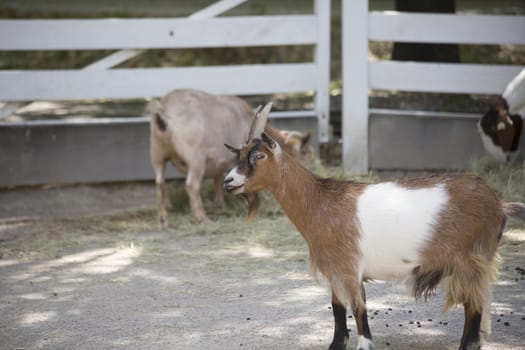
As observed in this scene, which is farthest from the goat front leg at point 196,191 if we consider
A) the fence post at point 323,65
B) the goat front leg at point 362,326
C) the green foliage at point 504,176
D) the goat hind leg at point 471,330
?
the goat hind leg at point 471,330

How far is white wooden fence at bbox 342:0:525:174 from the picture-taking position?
8156 millimetres

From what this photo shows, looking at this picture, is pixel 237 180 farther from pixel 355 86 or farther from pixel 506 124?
pixel 355 86

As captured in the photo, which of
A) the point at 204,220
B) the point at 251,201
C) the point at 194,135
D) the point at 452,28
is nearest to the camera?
the point at 251,201

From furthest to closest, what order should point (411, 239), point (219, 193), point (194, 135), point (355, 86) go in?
point (355, 86) < point (219, 193) < point (194, 135) < point (411, 239)

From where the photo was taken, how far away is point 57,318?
4.78 meters

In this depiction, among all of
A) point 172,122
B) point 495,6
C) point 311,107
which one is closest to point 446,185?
point 172,122

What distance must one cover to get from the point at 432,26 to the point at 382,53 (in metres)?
3.79

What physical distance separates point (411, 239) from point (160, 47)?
4.79 metres

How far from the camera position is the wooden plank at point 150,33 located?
774 cm

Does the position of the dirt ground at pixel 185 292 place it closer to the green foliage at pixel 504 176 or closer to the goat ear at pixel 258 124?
the green foliage at pixel 504 176

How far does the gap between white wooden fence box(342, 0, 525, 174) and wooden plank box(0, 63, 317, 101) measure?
1.58 feet

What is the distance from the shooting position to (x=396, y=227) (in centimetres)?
383

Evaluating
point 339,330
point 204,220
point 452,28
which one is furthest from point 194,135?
point 339,330

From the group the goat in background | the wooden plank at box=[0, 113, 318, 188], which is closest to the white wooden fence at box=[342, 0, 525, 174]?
the goat in background
